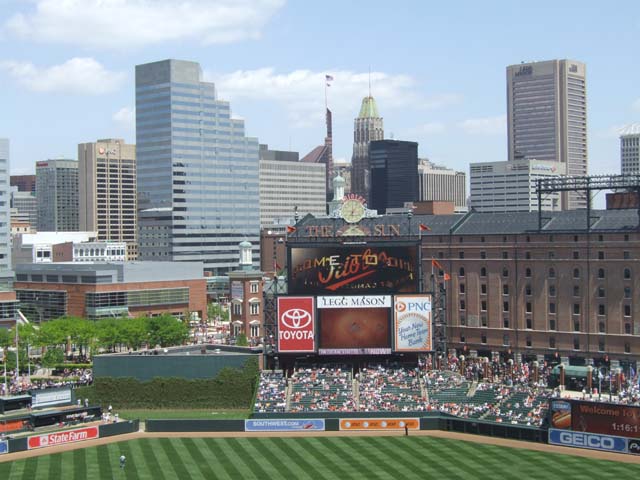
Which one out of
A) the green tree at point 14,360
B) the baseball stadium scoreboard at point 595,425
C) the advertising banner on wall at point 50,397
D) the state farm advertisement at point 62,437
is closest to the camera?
the baseball stadium scoreboard at point 595,425

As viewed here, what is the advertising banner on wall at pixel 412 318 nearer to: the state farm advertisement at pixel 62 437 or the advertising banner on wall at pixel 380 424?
the advertising banner on wall at pixel 380 424

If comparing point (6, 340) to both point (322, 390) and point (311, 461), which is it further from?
point (311, 461)

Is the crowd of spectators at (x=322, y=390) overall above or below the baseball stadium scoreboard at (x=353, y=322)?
below

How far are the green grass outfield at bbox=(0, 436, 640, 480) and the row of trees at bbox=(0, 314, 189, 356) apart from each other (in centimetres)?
4554

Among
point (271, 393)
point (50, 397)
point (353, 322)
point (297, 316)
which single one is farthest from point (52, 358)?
point (353, 322)

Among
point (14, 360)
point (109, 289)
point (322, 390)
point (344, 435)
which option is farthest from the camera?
point (109, 289)

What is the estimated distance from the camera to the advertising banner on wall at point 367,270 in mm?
97688

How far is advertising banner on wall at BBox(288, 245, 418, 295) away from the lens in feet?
320

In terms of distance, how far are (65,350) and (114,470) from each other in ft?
217

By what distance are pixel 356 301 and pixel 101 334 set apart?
42734 millimetres

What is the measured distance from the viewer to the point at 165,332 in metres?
130

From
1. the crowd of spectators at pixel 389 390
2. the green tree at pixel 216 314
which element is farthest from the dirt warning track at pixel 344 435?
the green tree at pixel 216 314

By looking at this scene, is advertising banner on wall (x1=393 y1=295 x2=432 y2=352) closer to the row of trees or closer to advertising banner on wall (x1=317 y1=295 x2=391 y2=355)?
advertising banner on wall (x1=317 y1=295 x2=391 y2=355)

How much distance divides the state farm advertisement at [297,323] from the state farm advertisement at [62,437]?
20.7 m
